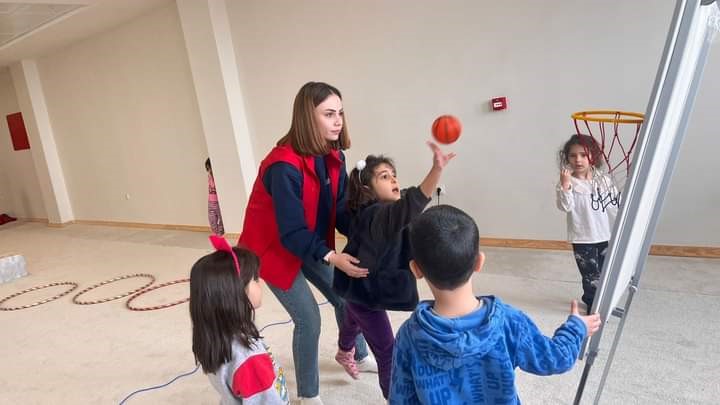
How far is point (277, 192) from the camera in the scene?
1.75 m

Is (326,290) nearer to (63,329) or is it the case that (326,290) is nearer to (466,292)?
(466,292)

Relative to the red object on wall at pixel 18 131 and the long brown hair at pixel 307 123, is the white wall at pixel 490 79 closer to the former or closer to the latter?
the long brown hair at pixel 307 123

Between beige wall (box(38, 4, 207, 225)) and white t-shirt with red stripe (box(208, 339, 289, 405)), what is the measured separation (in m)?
4.74

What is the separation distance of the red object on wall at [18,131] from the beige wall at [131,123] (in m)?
0.88

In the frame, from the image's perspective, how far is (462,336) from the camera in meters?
1.03

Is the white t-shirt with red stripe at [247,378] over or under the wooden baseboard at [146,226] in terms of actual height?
over

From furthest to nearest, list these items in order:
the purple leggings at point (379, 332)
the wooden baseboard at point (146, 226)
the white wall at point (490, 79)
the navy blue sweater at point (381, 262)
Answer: the wooden baseboard at point (146, 226) < the white wall at point (490, 79) < the purple leggings at point (379, 332) < the navy blue sweater at point (381, 262)

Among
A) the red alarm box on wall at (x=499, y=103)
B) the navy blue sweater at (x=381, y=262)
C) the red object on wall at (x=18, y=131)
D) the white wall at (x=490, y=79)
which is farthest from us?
the red object on wall at (x=18, y=131)

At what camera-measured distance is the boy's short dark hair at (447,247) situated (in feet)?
3.45

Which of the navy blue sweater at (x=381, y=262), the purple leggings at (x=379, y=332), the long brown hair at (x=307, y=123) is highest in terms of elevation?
the long brown hair at (x=307, y=123)

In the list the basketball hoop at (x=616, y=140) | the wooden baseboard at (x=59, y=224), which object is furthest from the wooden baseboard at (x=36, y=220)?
the basketball hoop at (x=616, y=140)

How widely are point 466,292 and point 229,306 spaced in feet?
2.42

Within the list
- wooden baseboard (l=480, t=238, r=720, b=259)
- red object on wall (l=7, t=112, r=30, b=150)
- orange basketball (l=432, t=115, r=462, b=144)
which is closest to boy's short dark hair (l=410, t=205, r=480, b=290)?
orange basketball (l=432, t=115, r=462, b=144)

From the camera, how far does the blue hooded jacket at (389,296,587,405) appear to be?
1041 millimetres
